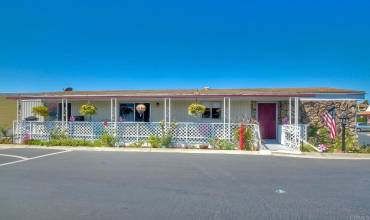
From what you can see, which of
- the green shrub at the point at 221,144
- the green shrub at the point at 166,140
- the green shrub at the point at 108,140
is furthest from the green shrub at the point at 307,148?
the green shrub at the point at 108,140

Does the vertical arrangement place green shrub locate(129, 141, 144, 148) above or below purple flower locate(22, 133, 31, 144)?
below

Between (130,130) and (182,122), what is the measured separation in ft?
9.58

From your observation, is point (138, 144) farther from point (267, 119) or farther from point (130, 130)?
point (267, 119)

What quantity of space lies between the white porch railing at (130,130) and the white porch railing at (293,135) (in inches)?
64.9

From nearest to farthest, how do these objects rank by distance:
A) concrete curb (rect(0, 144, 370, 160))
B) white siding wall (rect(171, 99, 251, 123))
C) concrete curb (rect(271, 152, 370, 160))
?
concrete curb (rect(271, 152, 370, 160)) → concrete curb (rect(0, 144, 370, 160)) → white siding wall (rect(171, 99, 251, 123))

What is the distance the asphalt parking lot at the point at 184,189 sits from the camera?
483cm

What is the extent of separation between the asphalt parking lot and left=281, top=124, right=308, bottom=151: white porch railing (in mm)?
2659

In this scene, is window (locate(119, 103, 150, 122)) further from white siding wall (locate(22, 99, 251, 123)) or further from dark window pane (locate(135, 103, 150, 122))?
white siding wall (locate(22, 99, 251, 123))

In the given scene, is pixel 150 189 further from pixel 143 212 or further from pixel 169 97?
pixel 169 97

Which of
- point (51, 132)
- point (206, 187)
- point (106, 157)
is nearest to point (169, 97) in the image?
point (106, 157)

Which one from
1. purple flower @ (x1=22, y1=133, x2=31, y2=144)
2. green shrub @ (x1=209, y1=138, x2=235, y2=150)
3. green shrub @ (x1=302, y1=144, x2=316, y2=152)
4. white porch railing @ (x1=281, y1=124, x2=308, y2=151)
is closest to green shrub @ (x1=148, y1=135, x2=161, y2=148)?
green shrub @ (x1=209, y1=138, x2=235, y2=150)

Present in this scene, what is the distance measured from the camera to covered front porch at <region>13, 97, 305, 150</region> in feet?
46.3

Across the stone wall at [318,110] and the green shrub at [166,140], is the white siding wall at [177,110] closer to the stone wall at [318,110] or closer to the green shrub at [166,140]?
the stone wall at [318,110]

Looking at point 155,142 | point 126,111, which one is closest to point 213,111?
point 155,142
